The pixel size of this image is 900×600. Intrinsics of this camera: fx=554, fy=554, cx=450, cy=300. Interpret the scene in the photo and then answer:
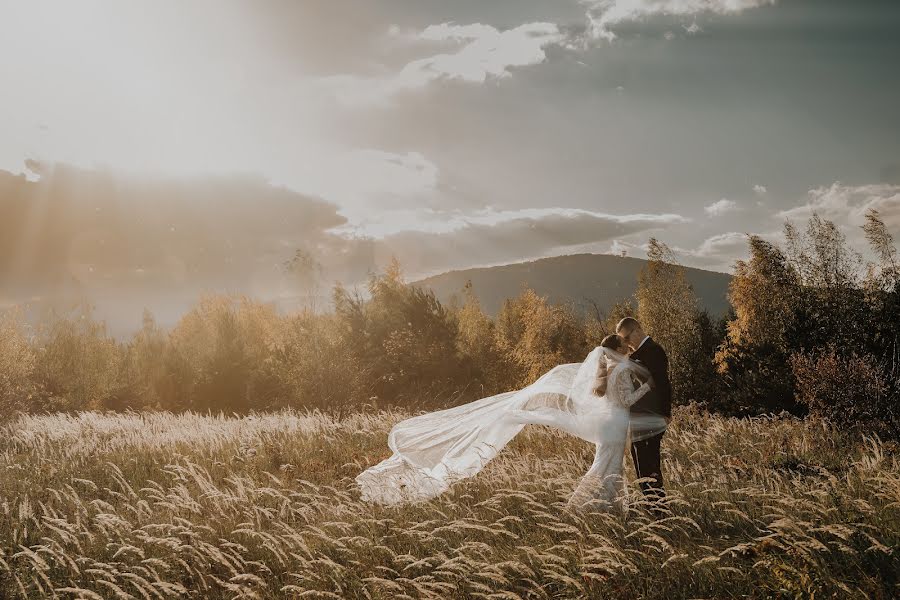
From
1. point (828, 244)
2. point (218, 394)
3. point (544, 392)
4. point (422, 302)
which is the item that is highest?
point (828, 244)

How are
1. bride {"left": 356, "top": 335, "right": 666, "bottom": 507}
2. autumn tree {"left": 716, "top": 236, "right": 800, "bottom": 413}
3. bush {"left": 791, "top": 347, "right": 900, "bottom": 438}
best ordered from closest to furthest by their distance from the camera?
bride {"left": 356, "top": 335, "right": 666, "bottom": 507} → bush {"left": 791, "top": 347, "right": 900, "bottom": 438} → autumn tree {"left": 716, "top": 236, "right": 800, "bottom": 413}

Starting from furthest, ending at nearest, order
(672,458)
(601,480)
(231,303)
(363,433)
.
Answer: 1. (231,303)
2. (363,433)
3. (672,458)
4. (601,480)

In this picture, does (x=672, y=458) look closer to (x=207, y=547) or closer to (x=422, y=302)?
(x=207, y=547)

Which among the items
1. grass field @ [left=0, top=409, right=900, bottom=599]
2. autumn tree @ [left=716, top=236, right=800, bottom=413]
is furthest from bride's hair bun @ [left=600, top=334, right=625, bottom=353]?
autumn tree @ [left=716, top=236, right=800, bottom=413]

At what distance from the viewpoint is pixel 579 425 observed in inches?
294

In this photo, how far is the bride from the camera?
22.4ft

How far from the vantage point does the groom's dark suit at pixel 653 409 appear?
6773mm

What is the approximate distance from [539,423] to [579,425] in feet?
2.39

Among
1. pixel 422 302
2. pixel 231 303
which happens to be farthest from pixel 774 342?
pixel 231 303

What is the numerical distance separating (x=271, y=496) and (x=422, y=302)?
22182mm

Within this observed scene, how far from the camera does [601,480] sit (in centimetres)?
673

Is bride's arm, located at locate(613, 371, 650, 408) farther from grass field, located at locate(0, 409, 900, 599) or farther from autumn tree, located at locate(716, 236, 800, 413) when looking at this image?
autumn tree, located at locate(716, 236, 800, 413)

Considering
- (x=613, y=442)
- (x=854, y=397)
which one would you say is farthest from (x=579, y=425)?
(x=854, y=397)

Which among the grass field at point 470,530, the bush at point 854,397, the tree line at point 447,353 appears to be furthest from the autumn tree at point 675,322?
the grass field at point 470,530
